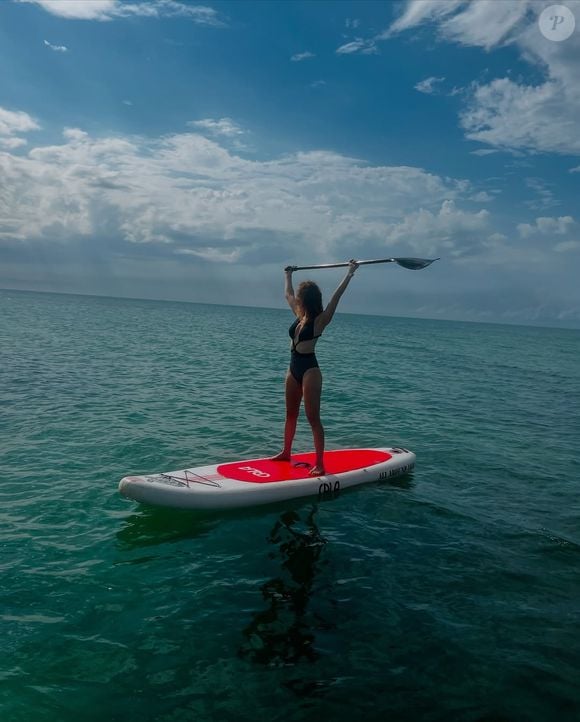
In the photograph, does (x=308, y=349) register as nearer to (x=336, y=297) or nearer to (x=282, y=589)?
(x=336, y=297)

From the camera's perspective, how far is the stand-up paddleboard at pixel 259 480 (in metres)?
7.24

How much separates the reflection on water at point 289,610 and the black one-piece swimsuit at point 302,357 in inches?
97.8

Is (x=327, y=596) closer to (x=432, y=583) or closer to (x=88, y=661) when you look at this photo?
(x=432, y=583)

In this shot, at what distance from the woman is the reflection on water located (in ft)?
5.70

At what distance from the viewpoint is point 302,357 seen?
8.51m

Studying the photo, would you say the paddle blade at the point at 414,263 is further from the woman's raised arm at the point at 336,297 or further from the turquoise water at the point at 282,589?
the turquoise water at the point at 282,589

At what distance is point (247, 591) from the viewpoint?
18.7 feet

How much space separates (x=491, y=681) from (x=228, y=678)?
2.26 meters

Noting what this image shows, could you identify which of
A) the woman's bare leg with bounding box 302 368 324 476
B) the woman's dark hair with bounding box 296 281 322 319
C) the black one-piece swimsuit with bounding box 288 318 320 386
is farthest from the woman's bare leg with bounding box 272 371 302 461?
the woman's dark hair with bounding box 296 281 322 319

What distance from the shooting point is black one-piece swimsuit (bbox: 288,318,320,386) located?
8320 millimetres

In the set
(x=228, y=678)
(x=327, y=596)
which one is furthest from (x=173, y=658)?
(x=327, y=596)

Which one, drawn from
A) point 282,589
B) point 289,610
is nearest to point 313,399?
point 282,589

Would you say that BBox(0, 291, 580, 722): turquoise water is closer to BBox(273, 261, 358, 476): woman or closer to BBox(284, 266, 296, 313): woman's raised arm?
BBox(273, 261, 358, 476): woman

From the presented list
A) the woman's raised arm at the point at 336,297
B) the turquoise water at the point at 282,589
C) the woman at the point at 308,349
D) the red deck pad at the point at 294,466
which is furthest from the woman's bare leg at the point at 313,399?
the turquoise water at the point at 282,589
